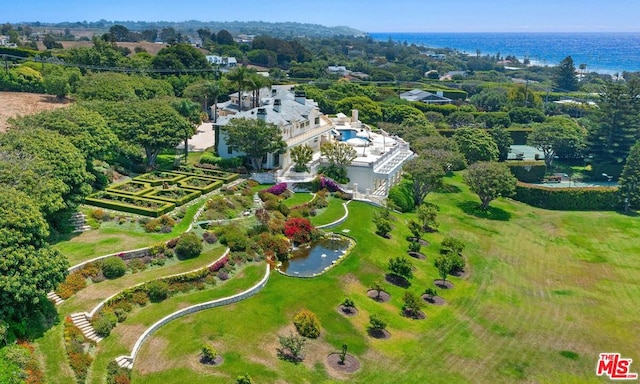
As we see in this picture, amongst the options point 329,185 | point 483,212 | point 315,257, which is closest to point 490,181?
point 483,212

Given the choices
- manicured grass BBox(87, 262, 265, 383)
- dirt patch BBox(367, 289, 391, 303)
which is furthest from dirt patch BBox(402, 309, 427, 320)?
manicured grass BBox(87, 262, 265, 383)

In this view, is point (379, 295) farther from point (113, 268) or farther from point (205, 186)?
point (205, 186)

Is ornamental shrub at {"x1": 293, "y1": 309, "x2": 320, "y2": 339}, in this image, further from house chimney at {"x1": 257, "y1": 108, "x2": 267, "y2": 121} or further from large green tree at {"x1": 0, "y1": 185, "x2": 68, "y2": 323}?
house chimney at {"x1": 257, "y1": 108, "x2": 267, "y2": 121}

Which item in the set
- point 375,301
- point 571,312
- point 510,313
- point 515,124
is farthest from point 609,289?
point 515,124

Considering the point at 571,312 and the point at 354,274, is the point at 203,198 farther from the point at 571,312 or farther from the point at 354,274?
the point at 571,312

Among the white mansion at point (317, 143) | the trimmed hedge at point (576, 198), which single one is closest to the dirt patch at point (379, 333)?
the white mansion at point (317, 143)

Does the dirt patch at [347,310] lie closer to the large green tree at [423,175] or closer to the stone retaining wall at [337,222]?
the stone retaining wall at [337,222]
